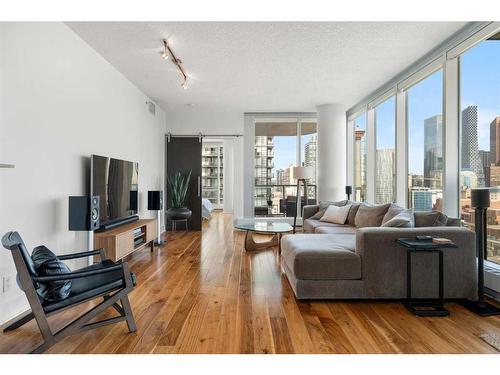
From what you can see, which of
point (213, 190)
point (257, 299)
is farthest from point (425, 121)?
point (213, 190)

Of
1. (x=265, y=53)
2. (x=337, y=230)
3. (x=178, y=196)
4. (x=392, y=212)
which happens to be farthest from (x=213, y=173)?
(x=392, y=212)

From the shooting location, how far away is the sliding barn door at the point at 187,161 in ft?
22.8

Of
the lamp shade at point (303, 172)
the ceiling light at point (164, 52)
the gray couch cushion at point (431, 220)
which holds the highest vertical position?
the ceiling light at point (164, 52)

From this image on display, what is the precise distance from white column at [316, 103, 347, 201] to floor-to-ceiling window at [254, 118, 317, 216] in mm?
653

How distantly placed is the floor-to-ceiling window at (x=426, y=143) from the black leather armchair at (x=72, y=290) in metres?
3.74

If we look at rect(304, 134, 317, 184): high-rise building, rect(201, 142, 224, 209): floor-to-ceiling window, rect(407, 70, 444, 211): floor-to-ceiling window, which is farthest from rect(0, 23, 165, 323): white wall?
rect(201, 142, 224, 209): floor-to-ceiling window

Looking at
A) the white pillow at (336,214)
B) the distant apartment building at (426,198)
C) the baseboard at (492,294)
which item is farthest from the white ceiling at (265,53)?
the baseboard at (492,294)

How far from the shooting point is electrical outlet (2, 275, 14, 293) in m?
2.36

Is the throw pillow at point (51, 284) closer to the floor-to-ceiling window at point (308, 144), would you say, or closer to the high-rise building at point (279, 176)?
the high-rise building at point (279, 176)
